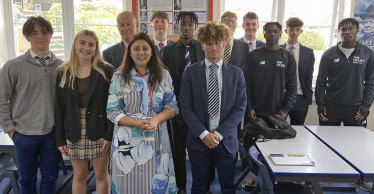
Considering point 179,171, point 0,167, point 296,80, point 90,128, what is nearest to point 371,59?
point 296,80

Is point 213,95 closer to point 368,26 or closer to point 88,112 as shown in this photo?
point 88,112

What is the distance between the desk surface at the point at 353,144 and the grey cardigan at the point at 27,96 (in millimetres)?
2281

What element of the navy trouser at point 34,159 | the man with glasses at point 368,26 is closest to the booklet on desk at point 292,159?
the navy trouser at point 34,159

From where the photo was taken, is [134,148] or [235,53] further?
[235,53]

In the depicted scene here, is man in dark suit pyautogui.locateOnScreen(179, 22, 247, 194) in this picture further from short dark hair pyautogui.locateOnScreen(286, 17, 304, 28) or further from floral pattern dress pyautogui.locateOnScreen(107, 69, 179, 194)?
short dark hair pyautogui.locateOnScreen(286, 17, 304, 28)

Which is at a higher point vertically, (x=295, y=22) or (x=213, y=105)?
(x=295, y=22)

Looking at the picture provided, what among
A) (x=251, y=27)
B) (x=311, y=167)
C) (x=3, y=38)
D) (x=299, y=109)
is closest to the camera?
(x=311, y=167)

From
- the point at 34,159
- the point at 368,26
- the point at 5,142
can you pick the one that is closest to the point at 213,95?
the point at 34,159

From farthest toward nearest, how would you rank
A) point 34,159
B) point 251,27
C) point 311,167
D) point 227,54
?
point 251,27
point 227,54
point 34,159
point 311,167

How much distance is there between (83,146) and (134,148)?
0.42 metres

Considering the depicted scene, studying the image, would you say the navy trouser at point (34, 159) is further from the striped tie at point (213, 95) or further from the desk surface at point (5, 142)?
the striped tie at point (213, 95)

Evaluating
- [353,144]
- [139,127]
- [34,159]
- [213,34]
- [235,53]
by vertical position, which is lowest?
[34,159]

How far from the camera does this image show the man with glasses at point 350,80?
9.61ft

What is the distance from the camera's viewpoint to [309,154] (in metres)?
2.06
